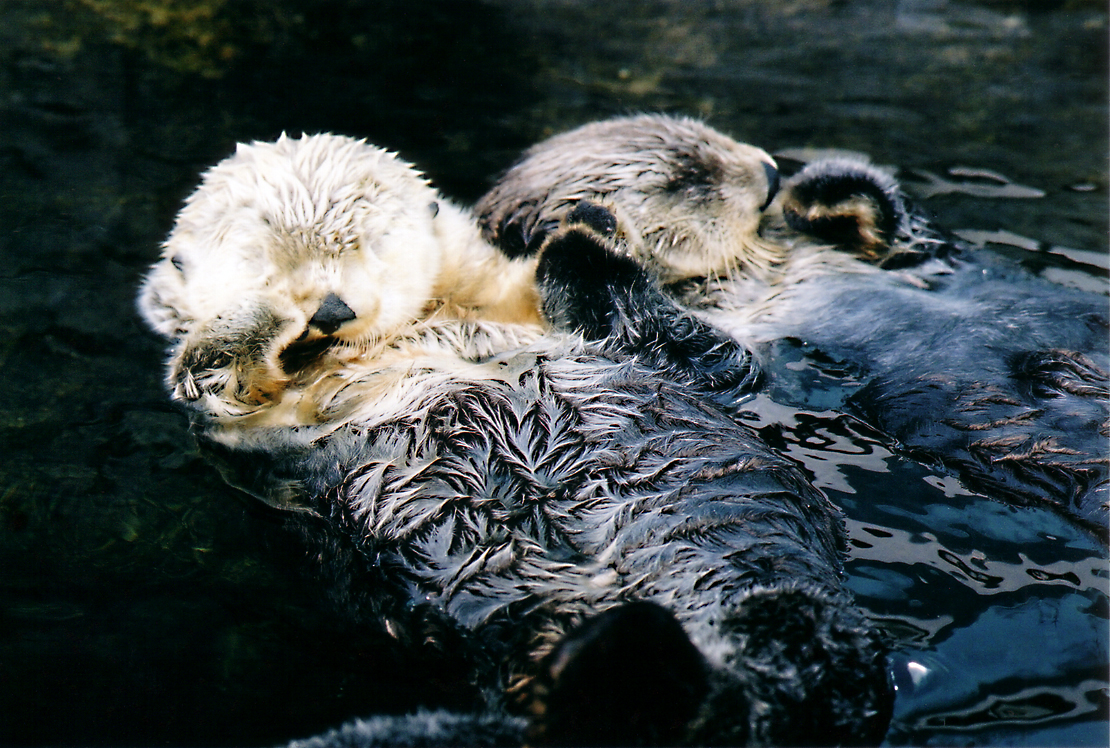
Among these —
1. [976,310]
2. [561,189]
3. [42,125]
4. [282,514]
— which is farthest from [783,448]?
[42,125]

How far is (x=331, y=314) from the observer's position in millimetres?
2312

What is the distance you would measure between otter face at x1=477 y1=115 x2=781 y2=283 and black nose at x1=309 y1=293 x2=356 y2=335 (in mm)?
929

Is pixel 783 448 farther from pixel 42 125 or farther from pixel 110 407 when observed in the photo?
pixel 42 125

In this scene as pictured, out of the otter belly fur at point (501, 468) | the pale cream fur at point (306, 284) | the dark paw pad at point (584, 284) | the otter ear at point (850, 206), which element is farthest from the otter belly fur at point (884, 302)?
the pale cream fur at point (306, 284)

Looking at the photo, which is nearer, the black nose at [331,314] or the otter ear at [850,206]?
the black nose at [331,314]

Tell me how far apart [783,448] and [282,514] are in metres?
1.42

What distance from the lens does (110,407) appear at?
9.19 feet

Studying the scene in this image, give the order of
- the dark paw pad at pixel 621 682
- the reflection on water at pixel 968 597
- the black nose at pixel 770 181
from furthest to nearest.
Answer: the black nose at pixel 770 181 < the reflection on water at pixel 968 597 < the dark paw pad at pixel 621 682

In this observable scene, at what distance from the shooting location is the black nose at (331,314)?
2.31m

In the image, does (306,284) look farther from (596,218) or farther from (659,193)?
(659,193)

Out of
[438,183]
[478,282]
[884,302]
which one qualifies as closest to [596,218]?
[478,282]

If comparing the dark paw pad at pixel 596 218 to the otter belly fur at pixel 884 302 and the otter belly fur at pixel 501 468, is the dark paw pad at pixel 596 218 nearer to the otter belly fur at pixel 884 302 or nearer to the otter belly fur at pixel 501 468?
the otter belly fur at pixel 501 468

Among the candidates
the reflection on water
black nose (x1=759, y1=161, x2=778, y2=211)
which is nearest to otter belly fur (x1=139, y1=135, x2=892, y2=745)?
the reflection on water

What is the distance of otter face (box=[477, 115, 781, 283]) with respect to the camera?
3100 mm
